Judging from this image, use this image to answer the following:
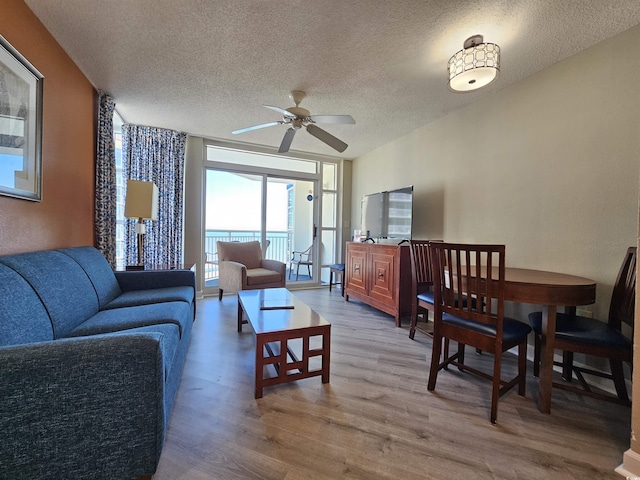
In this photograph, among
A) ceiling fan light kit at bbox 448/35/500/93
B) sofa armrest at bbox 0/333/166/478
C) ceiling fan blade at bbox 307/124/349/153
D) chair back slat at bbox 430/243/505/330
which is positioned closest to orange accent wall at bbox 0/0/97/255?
sofa armrest at bbox 0/333/166/478

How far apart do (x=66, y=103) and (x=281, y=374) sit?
8.85ft

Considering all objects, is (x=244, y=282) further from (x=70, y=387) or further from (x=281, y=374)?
(x=70, y=387)

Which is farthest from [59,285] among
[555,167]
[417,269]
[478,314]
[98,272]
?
[555,167]

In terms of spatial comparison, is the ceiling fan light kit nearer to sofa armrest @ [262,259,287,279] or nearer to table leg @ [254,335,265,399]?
table leg @ [254,335,265,399]

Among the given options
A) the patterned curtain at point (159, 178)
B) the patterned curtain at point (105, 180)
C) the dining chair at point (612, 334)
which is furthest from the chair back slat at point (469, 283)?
the patterned curtain at point (159, 178)

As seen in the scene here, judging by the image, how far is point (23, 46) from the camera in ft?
5.30

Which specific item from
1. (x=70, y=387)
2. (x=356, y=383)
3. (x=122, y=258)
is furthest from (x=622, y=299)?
(x=122, y=258)

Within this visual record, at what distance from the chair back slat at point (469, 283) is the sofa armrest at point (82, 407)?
1540 mm

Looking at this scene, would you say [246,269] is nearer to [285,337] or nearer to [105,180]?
[105,180]

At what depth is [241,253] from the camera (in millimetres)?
3910

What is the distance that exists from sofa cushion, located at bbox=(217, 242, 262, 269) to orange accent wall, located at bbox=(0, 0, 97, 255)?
1.45 metres

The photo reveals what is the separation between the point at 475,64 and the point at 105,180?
3484 millimetres

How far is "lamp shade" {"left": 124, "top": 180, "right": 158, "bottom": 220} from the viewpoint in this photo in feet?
8.77

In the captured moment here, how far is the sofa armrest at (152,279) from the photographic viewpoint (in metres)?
2.43
